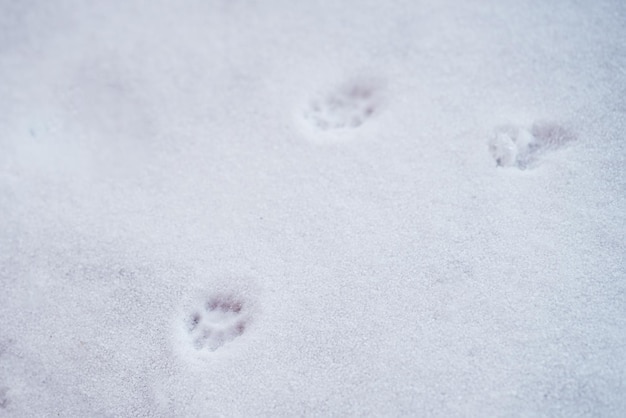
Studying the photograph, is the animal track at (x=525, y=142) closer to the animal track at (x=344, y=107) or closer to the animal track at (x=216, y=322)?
the animal track at (x=344, y=107)

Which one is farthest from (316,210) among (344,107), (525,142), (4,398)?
(4,398)

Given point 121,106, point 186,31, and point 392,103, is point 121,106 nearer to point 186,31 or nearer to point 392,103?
point 186,31

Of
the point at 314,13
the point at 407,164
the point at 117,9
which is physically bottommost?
the point at 407,164

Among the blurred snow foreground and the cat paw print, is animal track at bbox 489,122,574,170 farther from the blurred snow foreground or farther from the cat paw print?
the cat paw print

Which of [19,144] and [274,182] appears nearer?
[274,182]

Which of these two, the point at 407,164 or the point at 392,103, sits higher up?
the point at 392,103

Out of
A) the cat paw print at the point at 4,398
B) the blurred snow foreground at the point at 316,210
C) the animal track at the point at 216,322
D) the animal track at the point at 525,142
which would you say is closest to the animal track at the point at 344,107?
the blurred snow foreground at the point at 316,210

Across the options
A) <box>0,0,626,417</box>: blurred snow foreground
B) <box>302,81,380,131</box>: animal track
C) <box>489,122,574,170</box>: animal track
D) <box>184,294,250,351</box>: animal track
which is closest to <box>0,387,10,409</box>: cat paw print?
<box>0,0,626,417</box>: blurred snow foreground

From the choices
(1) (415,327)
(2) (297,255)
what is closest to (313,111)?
(2) (297,255)
